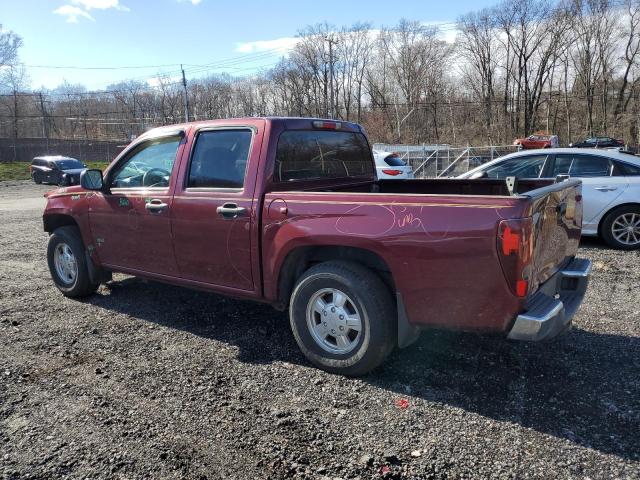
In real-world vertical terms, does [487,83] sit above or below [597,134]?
above

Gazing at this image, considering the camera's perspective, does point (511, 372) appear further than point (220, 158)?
No

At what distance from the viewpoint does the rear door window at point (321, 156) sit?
417cm

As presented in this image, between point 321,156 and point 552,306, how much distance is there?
2367 mm

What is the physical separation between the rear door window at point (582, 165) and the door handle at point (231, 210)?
237 inches

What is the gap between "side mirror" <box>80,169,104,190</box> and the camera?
5086 mm

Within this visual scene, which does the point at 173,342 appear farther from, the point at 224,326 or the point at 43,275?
the point at 43,275

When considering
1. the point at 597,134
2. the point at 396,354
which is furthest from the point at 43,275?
the point at 597,134

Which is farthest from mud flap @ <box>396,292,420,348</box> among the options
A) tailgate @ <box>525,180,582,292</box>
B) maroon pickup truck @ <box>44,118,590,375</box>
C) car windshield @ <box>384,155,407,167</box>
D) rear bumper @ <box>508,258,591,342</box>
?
car windshield @ <box>384,155,407,167</box>

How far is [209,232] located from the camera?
4.23 meters

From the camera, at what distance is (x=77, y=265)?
18.4 feet

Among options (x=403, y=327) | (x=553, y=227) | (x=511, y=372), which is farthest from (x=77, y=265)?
(x=553, y=227)

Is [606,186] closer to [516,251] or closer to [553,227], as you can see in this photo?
[553,227]

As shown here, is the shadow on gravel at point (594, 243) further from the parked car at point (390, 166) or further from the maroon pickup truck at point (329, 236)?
the parked car at point (390, 166)

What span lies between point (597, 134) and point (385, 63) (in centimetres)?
3101
